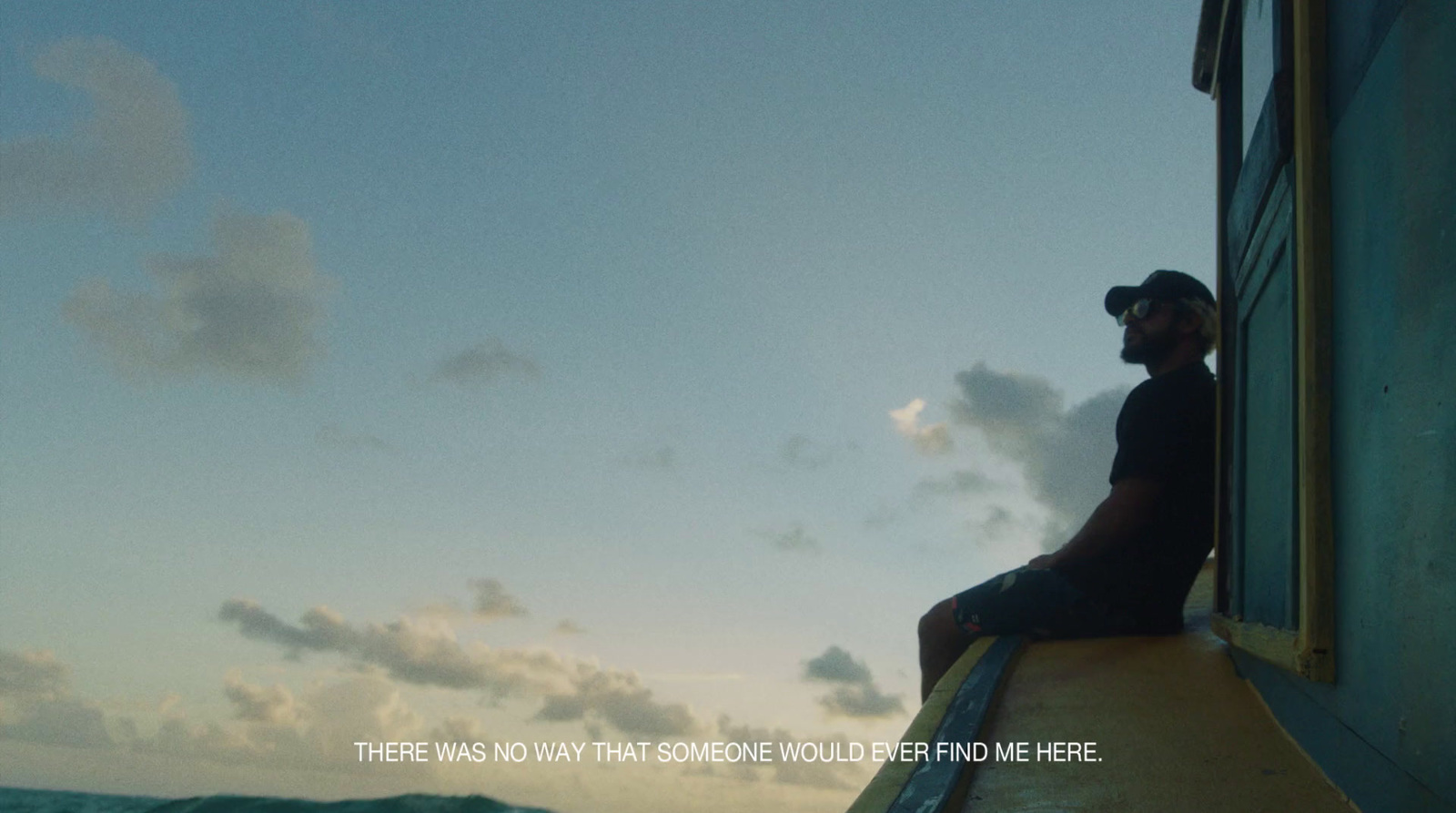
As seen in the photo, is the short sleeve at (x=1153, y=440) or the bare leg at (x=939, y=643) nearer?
the short sleeve at (x=1153, y=440)

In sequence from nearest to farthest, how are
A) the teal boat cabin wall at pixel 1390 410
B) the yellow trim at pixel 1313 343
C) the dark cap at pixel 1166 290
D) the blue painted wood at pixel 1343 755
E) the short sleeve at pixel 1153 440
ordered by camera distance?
the teal boat cabin wall at pixel 1390 410 < the blue painted wood at pixel 1343 755 < the yellow trim at pixel 1313 343 < the short sleeve at pixel 1153 440 < the dark cap at pixel 1166 290

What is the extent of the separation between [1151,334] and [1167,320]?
8cm

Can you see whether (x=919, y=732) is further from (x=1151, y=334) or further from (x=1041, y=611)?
(x=1151, y=334)

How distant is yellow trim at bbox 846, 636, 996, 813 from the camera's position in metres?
2.44

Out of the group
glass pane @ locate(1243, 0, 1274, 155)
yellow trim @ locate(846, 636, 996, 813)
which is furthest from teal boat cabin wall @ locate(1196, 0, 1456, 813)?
yellow trim @ locate(846, 636, 996, 813)

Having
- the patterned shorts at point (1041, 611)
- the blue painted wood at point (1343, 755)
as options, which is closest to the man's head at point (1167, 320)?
the patterned shorts at point (1041, 611)

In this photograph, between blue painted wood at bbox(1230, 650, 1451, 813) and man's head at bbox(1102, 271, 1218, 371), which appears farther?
man's head at bbox(1102, 271, 1218, 371)

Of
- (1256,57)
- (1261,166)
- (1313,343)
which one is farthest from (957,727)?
(1256,57)

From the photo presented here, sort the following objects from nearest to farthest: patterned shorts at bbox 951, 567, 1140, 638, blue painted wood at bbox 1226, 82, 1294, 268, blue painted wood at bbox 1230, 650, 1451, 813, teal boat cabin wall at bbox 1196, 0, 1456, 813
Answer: teal boat cabin wall at bbox 1196, 0, 1456, 813
blue painted wood at bbox 1230, 650, 1451, 813
blue painted wood at bbox 1226, 82, 1294, 268
patterned shorts at bbox 951, 567, 1140, 638

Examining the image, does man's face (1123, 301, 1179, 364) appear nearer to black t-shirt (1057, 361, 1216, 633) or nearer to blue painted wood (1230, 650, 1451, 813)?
black t-shirt (1057, 361, 1216, 633)

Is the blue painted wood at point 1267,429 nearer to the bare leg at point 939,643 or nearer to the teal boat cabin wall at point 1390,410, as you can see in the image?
the teal boat cabin wall at point 1390,410

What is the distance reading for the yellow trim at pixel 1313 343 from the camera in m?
2.30

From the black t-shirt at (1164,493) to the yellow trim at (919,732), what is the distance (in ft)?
1.83

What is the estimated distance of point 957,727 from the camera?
3.08 metres
